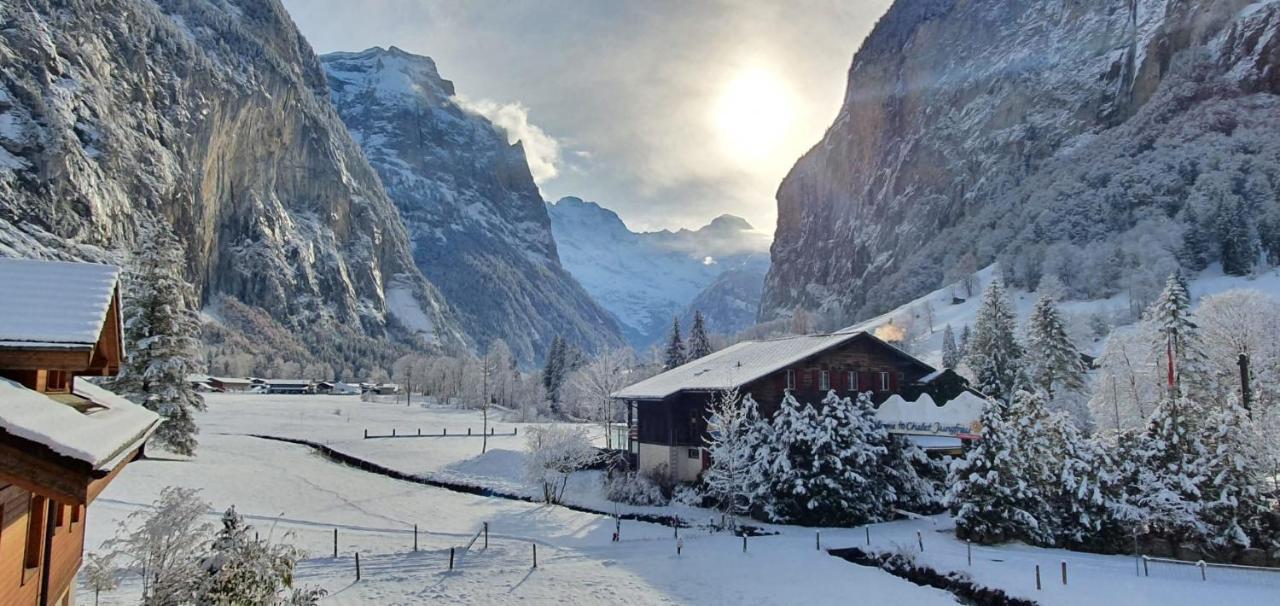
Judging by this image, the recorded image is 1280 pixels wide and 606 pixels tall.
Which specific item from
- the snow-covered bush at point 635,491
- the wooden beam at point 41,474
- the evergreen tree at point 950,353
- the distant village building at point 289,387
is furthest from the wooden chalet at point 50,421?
the distant village building at point 289,387

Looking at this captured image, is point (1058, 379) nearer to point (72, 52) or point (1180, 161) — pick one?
point (1180, 161)

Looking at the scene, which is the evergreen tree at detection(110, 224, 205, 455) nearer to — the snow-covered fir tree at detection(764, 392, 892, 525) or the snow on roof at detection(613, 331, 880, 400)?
the snow on roof at detection(613, 331, 880, 400)

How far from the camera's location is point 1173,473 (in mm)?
28078

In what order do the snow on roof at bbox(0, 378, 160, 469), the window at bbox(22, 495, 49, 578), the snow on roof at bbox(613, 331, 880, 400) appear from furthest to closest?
the snow on roof at bbox(613, 331, 880, 400), the window at bbox(22, 495, 49, 578), the snow on roof at bbox(0, 378, 160, 469)

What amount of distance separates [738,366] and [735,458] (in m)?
10.6

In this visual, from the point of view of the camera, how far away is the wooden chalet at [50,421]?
19.2 feet

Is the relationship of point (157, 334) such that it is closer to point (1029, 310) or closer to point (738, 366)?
point (738, 366)

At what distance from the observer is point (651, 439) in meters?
44.2

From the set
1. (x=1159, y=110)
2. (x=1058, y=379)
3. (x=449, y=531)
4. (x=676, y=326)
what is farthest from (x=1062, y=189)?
(x=449, y=531)

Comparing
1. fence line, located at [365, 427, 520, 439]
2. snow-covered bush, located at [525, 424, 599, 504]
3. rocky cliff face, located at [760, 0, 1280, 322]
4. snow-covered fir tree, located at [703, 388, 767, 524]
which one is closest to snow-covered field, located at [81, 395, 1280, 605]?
snow-covered bush, located at [525, 424, 599, 504]

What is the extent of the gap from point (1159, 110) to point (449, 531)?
167477 mm

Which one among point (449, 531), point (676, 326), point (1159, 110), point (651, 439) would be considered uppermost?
point (1159, 110)

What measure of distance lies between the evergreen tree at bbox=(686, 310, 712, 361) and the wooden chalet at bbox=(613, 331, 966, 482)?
125ft

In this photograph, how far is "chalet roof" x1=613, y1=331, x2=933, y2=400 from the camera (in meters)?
41.0
